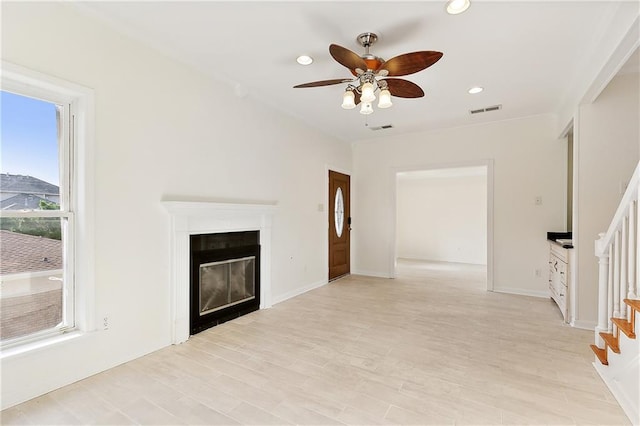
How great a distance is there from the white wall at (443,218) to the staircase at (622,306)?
5.24 meters

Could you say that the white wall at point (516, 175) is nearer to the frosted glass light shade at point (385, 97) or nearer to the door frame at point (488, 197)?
the door frame at point (488, 197)

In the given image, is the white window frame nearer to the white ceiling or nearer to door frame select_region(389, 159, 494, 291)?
the white ceiling

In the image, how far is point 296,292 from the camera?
459 cm

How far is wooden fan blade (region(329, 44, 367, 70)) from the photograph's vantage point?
2.11m

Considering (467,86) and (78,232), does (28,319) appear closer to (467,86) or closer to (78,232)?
(78,232)

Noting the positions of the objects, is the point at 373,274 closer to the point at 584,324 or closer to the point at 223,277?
the point at 584,324

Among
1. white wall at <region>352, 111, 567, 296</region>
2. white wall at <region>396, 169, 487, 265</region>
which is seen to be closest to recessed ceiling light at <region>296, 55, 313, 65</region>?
white wall at <region>352, 111, 567, 296</region>

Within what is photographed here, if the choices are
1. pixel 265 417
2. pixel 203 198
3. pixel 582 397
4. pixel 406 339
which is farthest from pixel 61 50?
pixel 582 397

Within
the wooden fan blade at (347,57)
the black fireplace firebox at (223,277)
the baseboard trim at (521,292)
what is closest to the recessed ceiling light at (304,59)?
the wooden fan blade at (347,57)

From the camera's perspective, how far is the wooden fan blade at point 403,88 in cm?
261

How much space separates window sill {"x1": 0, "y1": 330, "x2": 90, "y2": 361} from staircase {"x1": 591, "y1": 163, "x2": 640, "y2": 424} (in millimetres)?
3693

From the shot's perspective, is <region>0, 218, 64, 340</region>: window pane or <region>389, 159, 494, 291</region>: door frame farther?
<region>389, 159, 494, 291</region>: door frame

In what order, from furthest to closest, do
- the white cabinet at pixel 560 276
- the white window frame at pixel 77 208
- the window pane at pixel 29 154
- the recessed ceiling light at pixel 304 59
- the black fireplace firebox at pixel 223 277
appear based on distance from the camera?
the white cabinet at pixel 560 276, the black fireplace firebox at pixel 223 277, the recessed ceiling light at pixel 304 59, the white window frame at pixel 77 208, the window pane at pixel 29 154

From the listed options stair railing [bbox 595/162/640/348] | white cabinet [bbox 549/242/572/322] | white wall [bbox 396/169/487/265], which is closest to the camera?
stair railing [bbox 595/162/640/348]
